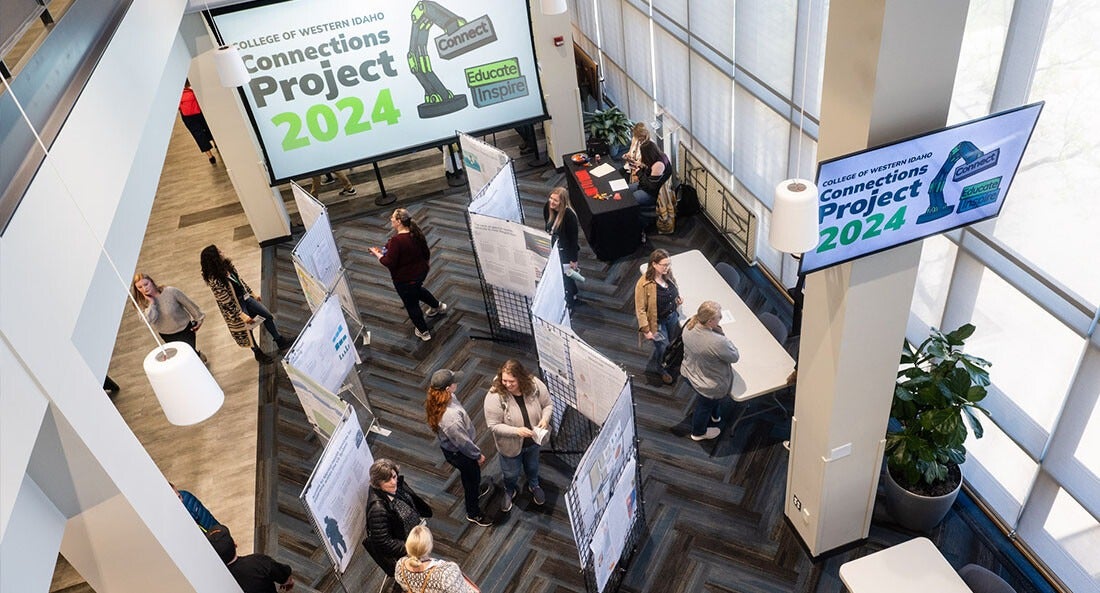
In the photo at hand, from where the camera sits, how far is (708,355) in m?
5.29

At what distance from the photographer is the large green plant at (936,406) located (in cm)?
447

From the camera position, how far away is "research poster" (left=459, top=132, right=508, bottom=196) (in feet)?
24.3

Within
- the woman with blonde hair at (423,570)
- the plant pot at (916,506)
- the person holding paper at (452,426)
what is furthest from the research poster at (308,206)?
the plant pot at (916,506)

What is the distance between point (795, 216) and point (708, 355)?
2340 millimetres

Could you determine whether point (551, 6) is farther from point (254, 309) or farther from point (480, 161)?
point (254, 309)


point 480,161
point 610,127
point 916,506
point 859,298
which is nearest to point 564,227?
point 480,161

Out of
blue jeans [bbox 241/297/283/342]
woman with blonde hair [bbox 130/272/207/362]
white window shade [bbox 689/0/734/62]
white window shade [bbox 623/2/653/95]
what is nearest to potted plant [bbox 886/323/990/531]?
white window shade [bbox 689/0/734/62]

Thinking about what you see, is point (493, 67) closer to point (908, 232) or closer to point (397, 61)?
point (397, 61)

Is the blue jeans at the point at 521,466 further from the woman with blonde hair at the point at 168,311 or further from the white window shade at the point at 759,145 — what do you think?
the woman with blonde hair at the point at 168,311

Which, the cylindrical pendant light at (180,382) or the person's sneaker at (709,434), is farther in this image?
the person's sneaker at (709,434)

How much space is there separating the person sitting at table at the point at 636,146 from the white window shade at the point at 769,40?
1539 mm

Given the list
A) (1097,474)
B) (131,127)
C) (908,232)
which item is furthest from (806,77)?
(131,127)

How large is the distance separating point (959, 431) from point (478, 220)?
13.3 feet

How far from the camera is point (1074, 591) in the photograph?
452 cm
